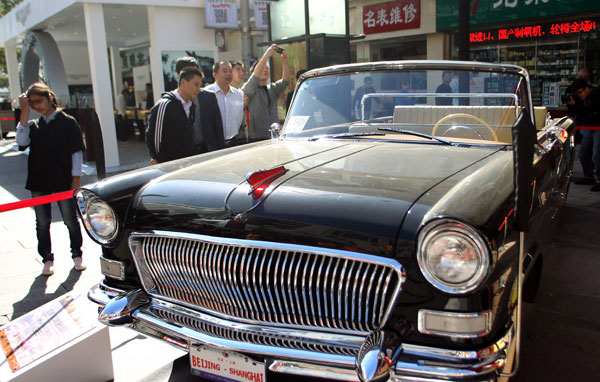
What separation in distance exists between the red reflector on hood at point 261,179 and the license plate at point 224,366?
695mm

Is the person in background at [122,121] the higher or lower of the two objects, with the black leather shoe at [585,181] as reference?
higher

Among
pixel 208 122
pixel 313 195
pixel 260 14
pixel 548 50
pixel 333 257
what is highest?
pixel 260 14

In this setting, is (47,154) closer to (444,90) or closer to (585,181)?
(444,90)

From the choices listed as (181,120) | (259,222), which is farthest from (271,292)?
(181,120)

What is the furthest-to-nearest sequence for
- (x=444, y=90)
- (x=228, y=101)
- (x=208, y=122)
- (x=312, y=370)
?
(x=228, y=101) → (x=208, y=122) → (x=444, y=90) → (x=312, y=370)

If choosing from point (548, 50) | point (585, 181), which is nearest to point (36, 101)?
point (585, 181)

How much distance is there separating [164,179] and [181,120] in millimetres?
1830

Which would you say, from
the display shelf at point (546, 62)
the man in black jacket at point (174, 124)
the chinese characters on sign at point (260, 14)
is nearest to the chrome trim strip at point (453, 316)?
the man in black jacket at point (174, 124)

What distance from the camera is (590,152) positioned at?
789cm

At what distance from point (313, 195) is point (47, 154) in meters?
3.32

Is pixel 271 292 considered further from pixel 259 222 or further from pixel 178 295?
pixel 178 295

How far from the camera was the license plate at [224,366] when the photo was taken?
7.14 feet

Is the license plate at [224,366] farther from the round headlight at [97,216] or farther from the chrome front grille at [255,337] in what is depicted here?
the round headlight at [97,216]

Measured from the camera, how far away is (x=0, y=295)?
4387mm
